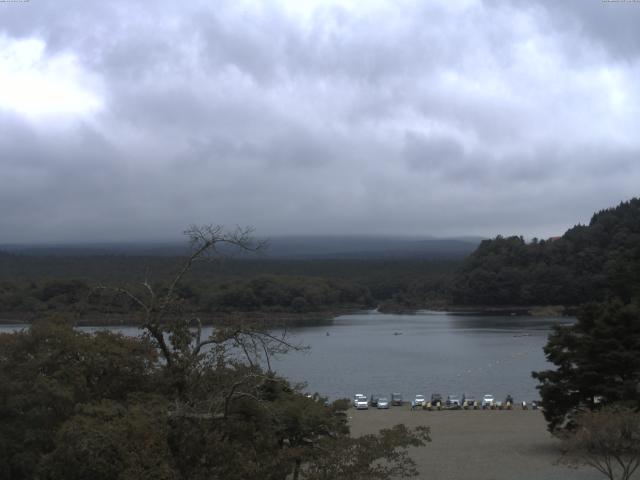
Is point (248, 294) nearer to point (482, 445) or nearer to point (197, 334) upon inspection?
point (482, 445)

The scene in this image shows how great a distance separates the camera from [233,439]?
7578 millimetres

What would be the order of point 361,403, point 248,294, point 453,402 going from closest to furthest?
point 361,403 → point 453,402 → point 248,294

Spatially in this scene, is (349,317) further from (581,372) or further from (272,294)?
(581,372)

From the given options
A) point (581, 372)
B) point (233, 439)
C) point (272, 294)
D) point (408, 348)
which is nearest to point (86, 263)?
point (272, 294)

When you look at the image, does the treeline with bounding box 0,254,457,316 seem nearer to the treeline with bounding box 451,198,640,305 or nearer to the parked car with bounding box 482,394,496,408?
the treeline with bounding box 451,198,640,305

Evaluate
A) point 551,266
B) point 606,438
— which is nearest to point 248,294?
point 551,266

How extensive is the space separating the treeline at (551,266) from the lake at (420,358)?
1157 centimetres

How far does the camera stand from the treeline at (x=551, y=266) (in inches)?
3669

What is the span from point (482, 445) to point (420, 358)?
3062 cm

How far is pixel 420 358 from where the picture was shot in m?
53.1

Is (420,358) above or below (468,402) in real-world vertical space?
below

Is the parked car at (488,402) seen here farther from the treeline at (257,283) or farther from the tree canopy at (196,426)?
the treeline at (257,283)

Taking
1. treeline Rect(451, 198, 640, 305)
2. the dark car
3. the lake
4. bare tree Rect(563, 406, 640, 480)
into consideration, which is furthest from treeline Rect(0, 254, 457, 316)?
bare tree Rect(563, 406, 640, 480)

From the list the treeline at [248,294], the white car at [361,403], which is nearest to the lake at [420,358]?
the white car at [361,403]
